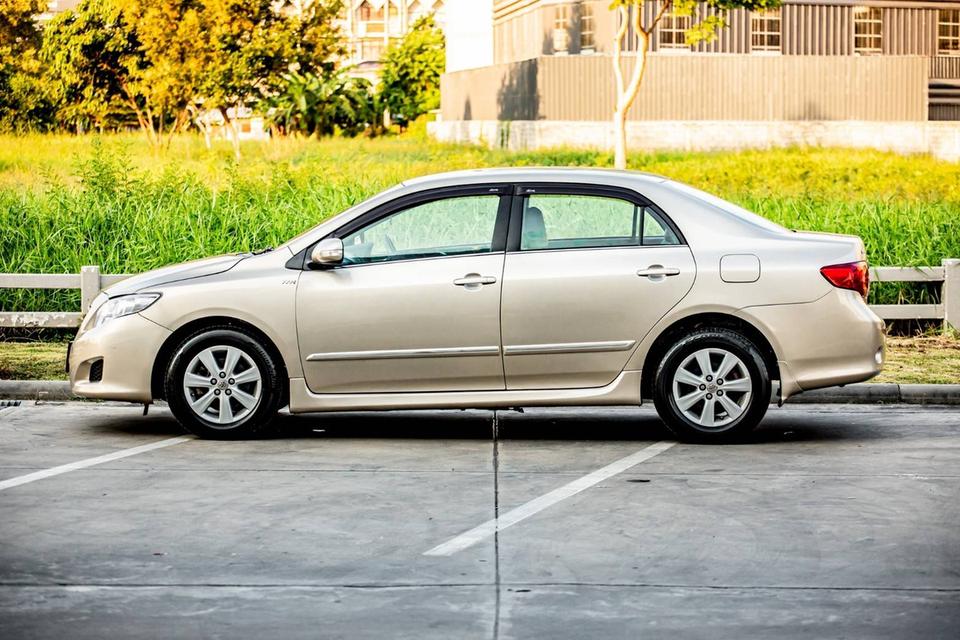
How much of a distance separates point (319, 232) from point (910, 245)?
8559 millimetres

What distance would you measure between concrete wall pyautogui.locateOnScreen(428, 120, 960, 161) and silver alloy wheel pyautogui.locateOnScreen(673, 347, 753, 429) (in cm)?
3661

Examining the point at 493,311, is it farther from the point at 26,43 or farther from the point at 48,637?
the point at 26,43

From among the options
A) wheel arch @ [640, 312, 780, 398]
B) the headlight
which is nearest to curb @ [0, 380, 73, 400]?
the headlight

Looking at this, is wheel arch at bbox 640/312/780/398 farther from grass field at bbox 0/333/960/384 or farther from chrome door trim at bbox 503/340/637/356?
grass field at bbox 0/333/960/384

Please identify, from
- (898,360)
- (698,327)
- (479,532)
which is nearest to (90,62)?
(898,360)

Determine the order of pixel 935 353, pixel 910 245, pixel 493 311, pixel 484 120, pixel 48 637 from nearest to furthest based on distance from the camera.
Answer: pixel 48 637 → pixel 493 311 → pixel 935 353 → pixel 910 245 → pixel 484 120

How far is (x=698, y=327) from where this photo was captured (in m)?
9.35

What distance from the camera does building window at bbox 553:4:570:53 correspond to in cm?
4722

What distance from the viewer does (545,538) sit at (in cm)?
677

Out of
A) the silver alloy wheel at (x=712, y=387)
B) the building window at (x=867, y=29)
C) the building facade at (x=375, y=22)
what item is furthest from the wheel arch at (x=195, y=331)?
the building facade at (x=375, y=22)

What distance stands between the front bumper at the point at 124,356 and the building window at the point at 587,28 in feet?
125

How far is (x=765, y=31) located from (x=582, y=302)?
39189 mm

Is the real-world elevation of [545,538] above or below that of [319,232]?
below

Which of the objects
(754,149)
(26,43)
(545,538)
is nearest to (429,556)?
(545,538)
